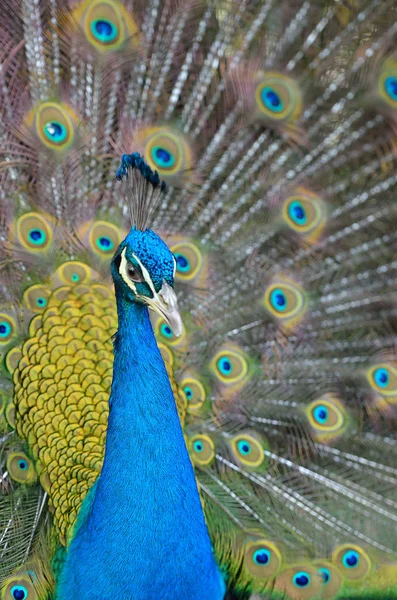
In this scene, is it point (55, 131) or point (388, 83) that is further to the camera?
point (55, 131)

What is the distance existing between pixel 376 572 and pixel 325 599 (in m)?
0.14

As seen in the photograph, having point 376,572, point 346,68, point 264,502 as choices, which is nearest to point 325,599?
point 376,572

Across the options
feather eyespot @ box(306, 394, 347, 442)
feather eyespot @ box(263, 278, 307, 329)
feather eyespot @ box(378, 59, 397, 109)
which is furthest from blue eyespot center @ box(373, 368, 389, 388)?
feather eyespot @ box(378, 59, 397, 109)

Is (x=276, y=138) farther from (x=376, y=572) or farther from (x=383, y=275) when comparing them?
(x=376, y=572)

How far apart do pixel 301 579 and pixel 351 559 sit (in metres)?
0.13

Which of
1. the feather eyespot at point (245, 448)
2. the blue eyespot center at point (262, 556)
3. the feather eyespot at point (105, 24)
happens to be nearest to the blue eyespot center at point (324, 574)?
the blue eyespot center at point (262, 556)

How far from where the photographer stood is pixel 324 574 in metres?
1.68

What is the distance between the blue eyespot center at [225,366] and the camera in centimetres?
174

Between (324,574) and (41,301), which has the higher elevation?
(41,301)

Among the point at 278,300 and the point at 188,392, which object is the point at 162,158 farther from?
the point at 188,392

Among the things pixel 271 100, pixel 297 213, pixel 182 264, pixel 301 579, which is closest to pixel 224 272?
pixel 182 264

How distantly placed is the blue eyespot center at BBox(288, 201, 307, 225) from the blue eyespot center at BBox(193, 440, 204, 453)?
582 millimetres

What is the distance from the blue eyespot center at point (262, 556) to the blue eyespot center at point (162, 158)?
3.07 ft

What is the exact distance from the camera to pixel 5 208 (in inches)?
64.6
